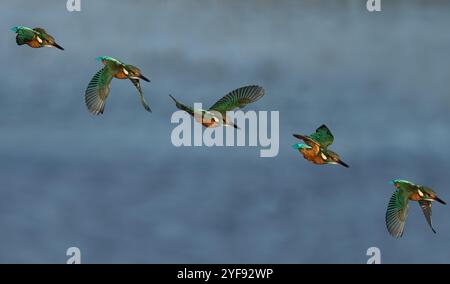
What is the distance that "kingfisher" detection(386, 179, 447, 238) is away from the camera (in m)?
5.16

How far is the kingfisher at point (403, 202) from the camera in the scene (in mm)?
5164

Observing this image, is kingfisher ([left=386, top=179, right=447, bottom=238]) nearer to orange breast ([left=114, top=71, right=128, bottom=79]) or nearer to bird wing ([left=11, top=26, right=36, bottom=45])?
orange breast ([left=114, top=71, right=128, bottom=79])

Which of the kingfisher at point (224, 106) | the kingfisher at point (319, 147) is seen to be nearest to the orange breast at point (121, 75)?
the kingfisher at point (224, 106)

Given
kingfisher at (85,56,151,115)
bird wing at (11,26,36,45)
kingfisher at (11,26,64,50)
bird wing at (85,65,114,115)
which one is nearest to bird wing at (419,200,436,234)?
kingfisher at (85,56,151,115)

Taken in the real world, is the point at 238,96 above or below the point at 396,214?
above

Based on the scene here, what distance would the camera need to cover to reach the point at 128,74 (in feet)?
17.0

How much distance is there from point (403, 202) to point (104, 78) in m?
1.60

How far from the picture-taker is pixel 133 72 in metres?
5.19

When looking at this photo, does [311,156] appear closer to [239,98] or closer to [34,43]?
[239,98]

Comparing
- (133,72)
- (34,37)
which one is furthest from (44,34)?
(133,72)

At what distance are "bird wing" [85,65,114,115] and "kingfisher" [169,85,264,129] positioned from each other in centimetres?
33

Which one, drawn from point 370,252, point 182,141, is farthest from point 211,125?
point 370,252

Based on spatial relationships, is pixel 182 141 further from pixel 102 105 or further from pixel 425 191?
pixel 425 191

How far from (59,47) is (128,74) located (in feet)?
1.24
